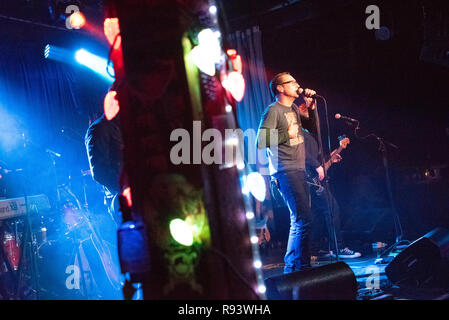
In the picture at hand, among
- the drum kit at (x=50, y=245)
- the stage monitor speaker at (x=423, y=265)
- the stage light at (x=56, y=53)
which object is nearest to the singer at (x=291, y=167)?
the stage monitor speaker at (x=423, y=265)

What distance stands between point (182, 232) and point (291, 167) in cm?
239

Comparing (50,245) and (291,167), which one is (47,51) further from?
(291,167)

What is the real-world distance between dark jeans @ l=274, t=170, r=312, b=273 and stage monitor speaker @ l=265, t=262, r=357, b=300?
0.81 meters

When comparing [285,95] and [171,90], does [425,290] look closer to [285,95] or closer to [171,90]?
[285,95]

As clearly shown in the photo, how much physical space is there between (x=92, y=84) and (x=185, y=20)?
6031mm

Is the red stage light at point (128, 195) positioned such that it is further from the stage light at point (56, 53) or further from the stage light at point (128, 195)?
the stage light at point (56, 53)

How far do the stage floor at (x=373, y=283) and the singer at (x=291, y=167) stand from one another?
70 cm

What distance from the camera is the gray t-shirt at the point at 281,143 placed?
14.3ft

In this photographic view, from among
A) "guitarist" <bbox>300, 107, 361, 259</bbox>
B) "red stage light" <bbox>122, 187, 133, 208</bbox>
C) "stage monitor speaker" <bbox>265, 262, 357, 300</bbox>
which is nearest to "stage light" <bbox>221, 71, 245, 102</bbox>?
"red stage light" <bbox>122, 187, 133, 208</bbox>

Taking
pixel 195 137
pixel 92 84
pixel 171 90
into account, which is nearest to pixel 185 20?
pixel 171 90

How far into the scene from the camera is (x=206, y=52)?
96.3 inches

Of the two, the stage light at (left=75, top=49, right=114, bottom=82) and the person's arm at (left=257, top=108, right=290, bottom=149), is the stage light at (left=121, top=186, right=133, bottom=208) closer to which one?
the person's arm at (left=257, top=108, right=290, bottom=149)

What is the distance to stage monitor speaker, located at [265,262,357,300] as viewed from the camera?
317 cm
